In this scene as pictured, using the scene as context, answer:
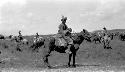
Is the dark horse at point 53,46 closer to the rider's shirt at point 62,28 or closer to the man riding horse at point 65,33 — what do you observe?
the man riding horse at point 65,33

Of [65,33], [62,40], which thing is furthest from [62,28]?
[62,40]

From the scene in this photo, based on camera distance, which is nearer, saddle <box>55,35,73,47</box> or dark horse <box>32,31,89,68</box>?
saddle <box>55,35,73,47</box>

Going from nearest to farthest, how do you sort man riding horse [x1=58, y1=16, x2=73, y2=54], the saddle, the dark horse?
1. man riding horse [x1=58, y1=16, x2=73, y2=54]
2. the saddle
3. the dark horse

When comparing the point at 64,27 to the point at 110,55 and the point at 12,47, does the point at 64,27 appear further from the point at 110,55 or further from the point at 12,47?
the point at 12,47

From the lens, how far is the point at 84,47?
4606cm

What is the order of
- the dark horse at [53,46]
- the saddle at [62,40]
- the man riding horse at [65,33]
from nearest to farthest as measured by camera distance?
the man riding horse at [65,33]
the saddle at [62,40]
the dark horse at [53,46]

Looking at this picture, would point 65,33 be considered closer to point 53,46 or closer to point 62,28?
point 62,28

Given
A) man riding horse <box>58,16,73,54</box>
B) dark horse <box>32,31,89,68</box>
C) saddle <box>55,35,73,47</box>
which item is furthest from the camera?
dark horse <box>32,31,89,68</box>

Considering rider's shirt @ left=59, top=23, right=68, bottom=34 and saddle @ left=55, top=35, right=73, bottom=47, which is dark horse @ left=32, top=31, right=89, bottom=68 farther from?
rider's shirt @ left=59, top=23, right=68, bottom=34

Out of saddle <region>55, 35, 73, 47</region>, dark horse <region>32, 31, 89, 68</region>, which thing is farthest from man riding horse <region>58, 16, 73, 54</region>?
dark horse <region>32, 31, 89, 68</region>

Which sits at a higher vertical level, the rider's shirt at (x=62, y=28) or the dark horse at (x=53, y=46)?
the rider's shirt at (x=62, y=28)

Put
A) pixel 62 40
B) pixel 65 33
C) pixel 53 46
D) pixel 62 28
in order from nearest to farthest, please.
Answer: pixel 65 33 → pixel 62 28 → pixel 62 40 → pixel 53 46

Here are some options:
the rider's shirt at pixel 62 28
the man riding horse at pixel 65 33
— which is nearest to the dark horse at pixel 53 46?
the man riding horse at pixel 65 33

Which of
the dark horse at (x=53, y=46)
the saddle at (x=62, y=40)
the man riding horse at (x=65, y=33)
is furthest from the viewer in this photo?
the dark horse at (x=53, y=46)
